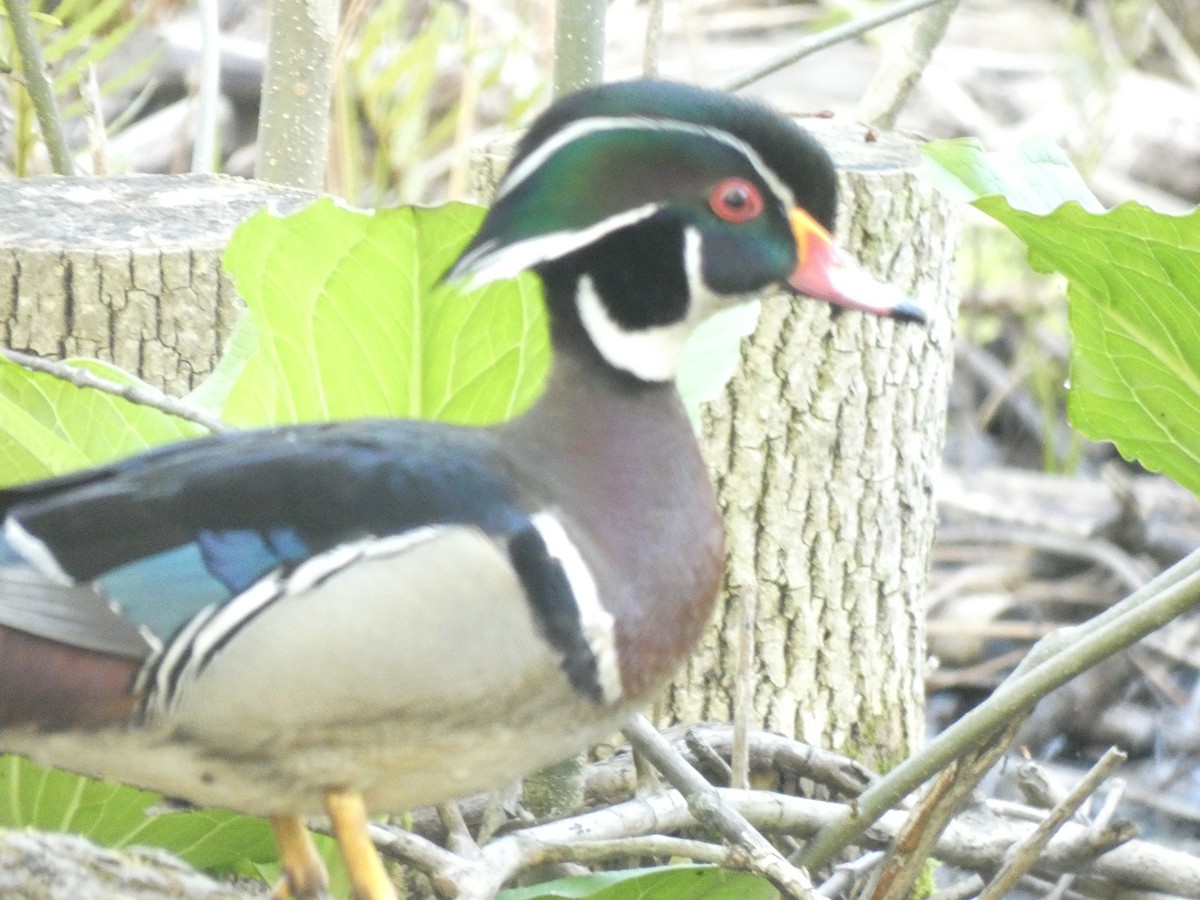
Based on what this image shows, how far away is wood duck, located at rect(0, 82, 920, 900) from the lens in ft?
4.26

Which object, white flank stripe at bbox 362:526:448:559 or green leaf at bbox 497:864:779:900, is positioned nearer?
white flank stripe at bbox 362:526:448:559

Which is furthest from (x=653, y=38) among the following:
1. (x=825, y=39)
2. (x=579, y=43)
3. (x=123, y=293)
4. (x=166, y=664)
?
(x=166, y=664)

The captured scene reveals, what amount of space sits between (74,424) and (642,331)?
0.69 meters

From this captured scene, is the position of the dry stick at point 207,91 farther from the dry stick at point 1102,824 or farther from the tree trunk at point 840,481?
the dry stick at point 1102,824

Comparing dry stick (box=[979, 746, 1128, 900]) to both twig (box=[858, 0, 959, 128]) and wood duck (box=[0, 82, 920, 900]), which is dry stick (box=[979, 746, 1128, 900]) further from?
twig (box=[858, 0, 959, 128])

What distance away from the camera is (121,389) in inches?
63.1

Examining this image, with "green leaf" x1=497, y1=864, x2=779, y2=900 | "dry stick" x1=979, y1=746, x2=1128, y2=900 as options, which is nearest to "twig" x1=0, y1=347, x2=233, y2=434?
"green leaf" x1=497, y1=864, x2=779, y2=900

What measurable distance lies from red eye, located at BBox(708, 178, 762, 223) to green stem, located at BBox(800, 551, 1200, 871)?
1.83 ft

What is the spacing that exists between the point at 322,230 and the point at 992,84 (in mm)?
4043

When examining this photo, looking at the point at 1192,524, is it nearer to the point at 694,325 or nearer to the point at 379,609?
the point at 694,325

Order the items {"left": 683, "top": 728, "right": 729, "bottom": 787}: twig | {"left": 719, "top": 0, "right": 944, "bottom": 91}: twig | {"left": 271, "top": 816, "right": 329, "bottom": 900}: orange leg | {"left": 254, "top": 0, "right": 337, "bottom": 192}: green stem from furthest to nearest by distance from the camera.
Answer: {"left": 254, "top": 0, "right": 337, "bottom": 192}: green stem
{"left": 719, "top": 0, "right": 944, "bottom": 91}: twig
{"left": 683, "top": 728, "right": 729, "bottom": 787}: twig
{"left": 271, "top": 816, "right": 329, "bottom": 900}: orange leg

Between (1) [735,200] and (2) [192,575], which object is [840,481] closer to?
(1) [735,200]

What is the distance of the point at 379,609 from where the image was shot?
4.25ft

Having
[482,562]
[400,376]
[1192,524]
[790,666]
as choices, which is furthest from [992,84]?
[482,562]
